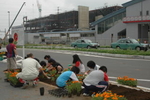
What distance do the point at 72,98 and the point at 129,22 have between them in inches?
1333

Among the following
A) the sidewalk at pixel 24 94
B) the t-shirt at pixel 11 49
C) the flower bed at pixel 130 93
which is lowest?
the sidewalk at pixel 24 94

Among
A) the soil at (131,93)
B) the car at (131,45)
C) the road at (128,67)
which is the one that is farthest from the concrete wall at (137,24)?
the soil at (131,93)

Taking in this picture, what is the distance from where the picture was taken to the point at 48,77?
8727mm

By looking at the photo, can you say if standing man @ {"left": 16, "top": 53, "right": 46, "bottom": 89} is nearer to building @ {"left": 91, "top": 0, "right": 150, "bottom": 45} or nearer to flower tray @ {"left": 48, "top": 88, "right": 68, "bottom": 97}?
flower tray @ {"left": 48, "top": 88, "right": 68, "bottom": 97}

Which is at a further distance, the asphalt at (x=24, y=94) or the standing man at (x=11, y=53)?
the standing man at (x=11, y=53)

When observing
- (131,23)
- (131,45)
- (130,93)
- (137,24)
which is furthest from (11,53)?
(131,23)

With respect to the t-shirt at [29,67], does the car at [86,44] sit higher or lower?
higher

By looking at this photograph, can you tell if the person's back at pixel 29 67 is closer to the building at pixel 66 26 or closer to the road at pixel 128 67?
the road at pixel 128 67

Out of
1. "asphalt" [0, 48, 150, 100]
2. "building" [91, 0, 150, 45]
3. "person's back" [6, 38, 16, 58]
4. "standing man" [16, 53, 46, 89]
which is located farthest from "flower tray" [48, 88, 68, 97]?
"building" [91, 0, 150, 45]

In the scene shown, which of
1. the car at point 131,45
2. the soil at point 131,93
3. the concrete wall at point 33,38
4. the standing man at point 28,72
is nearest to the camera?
the soil at point 131,93

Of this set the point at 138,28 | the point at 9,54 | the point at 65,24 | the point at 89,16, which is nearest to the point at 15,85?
the point at 9,54

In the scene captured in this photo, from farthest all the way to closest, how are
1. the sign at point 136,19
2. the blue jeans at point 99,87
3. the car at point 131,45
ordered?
the sign at point 136,19, the car at point 131,45, the blue jeans at point 99,87

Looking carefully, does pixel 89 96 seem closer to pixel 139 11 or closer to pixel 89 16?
pixel 139 11

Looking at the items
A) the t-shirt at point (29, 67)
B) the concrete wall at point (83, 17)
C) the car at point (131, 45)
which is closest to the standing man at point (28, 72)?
the t-shirt at point (29, 67)
